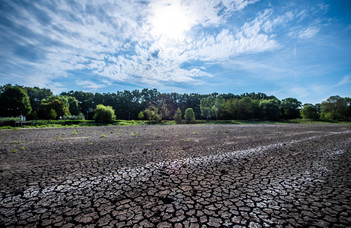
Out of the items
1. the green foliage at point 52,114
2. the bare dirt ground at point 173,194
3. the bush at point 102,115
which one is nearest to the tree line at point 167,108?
the green foliage at point 52,114

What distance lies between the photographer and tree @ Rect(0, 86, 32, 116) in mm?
50162

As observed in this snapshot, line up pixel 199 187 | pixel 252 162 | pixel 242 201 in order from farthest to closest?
1. pixel 252 162
2. pixel 199 187
3. pixel 242 201

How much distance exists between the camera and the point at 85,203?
321 centimetres

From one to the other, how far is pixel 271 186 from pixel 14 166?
8.78 m

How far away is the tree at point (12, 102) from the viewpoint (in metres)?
50.2

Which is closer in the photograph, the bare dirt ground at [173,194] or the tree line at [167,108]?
the bare dirt ground at [173,194]

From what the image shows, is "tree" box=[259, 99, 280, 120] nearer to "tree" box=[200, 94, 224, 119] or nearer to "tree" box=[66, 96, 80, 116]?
"tree" box=[200, 94, 224, 119]

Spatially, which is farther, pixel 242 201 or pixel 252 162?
pixel 252 162

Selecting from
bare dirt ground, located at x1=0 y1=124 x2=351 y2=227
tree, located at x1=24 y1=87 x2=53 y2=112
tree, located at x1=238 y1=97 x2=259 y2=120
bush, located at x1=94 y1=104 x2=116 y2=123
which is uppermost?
tree, located at x1=24 y1=87 x2=53 y2=112

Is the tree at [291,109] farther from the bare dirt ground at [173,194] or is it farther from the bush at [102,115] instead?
the bare dirt ground at [173,194]

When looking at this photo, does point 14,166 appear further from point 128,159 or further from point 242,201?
point 242,201

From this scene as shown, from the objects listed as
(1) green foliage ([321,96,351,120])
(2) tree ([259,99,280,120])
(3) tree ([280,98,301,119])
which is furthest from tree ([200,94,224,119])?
(1) green foliage ([321,96,351,120])

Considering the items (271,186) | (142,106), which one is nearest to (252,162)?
(271,186)

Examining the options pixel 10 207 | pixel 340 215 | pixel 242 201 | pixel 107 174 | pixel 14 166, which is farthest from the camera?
pixel 14 166
